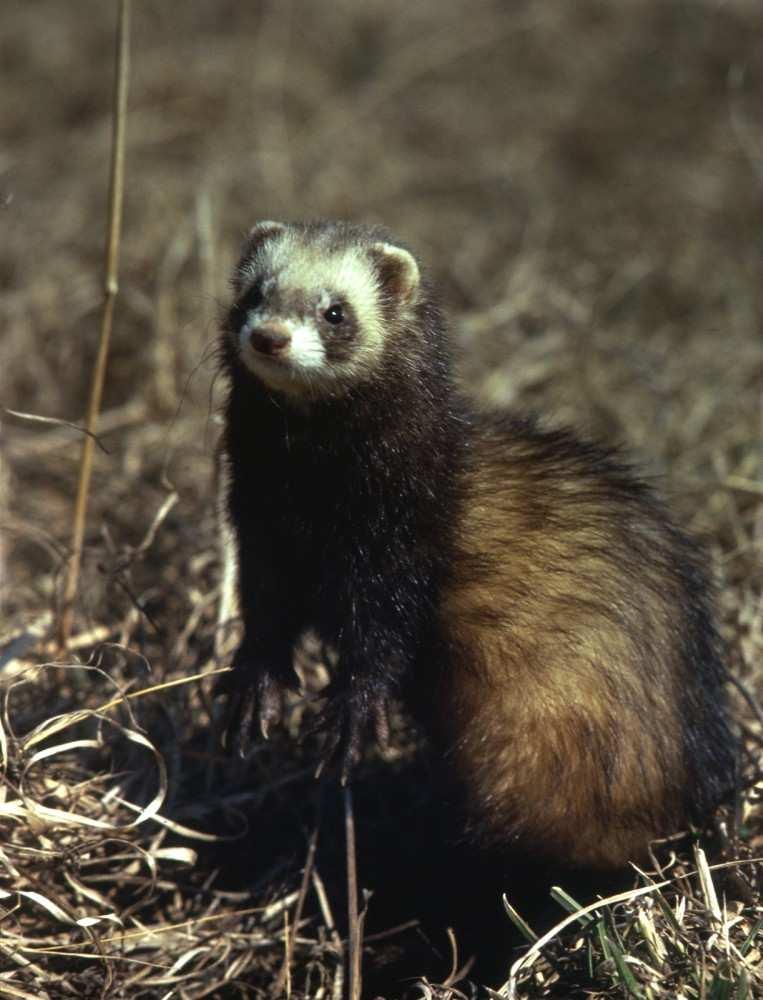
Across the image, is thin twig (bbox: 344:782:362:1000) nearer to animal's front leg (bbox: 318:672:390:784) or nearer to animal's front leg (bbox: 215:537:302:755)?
animal's front leg (bbox: 318:672:390:784)

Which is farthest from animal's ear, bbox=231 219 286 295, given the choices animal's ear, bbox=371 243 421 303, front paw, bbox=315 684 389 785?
front paw, bbox=315 684 389 785

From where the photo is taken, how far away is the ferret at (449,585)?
355 centimetres

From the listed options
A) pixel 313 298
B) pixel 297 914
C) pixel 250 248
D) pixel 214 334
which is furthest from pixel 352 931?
pixel 214 334

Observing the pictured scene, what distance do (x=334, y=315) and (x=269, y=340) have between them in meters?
0.32

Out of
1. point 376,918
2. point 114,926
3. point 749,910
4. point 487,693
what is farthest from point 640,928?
point 114,926

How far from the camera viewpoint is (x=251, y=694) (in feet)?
12.9

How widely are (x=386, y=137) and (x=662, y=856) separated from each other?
6.75 m

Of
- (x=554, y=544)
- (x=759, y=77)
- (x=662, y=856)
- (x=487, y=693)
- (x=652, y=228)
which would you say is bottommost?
(x=662, y=856)

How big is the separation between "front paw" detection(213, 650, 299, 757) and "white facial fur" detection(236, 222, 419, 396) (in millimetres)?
915

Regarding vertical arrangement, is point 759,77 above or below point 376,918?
above

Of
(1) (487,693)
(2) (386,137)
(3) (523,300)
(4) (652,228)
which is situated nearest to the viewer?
(1) (487,693)

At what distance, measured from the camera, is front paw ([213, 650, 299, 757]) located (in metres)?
3.89

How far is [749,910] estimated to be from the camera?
352cm

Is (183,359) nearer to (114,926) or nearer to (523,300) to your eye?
(523,300)
